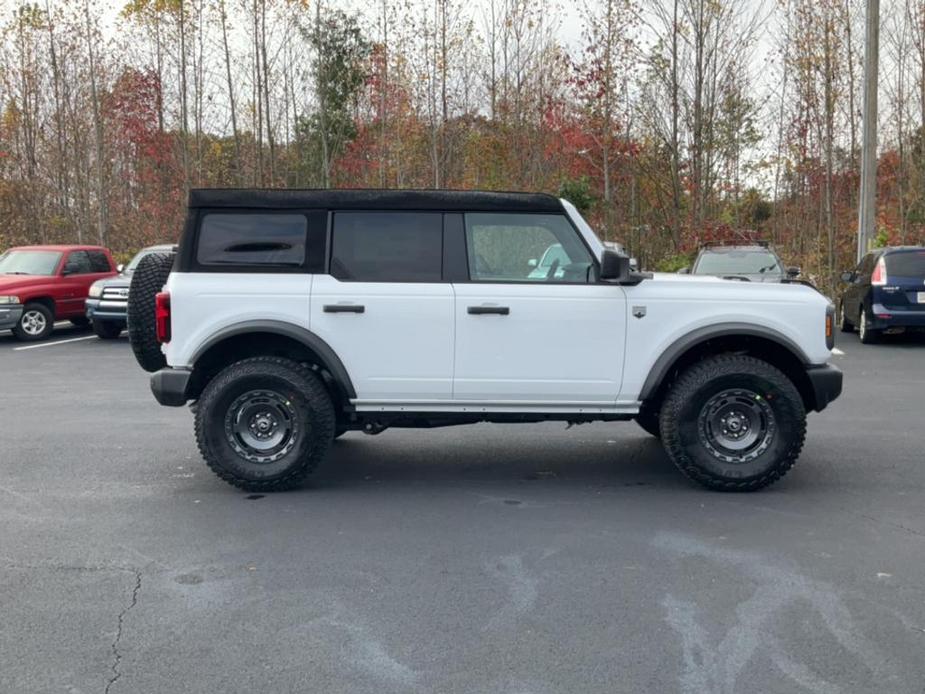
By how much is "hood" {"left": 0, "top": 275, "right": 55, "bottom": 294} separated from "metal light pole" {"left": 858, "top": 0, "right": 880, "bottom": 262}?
14911 millimetres

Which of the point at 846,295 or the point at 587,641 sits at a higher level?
the point at 846,295

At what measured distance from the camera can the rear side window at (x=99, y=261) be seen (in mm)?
18453

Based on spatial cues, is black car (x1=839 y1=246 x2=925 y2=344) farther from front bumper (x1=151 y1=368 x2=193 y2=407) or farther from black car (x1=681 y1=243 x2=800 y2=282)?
front bumper (x1=151 y1=368 x2=193 y2=407)

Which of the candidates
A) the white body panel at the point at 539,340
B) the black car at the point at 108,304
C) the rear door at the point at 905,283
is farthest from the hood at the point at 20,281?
the rear door at the point at 905,283

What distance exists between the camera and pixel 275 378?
21.2 feet

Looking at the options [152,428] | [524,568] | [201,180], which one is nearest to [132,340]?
[152,428]

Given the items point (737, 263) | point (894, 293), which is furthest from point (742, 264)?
point (894, 293)

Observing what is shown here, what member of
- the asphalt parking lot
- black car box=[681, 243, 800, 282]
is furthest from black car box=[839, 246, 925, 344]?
the asphalt parking lot

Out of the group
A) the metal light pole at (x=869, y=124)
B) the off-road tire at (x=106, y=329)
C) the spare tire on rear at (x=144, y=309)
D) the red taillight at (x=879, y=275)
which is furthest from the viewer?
the metal light pole at (x=869, y=124)

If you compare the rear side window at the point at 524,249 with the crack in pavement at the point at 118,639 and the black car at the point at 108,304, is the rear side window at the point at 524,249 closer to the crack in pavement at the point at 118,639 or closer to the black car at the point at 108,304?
the crack in pavement at the point at 118,639

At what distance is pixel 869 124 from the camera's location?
19109mm

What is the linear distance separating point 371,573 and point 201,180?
26008mm

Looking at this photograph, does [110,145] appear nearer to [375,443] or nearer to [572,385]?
[375,443]

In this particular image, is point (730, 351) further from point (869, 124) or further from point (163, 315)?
point (869, 124)
